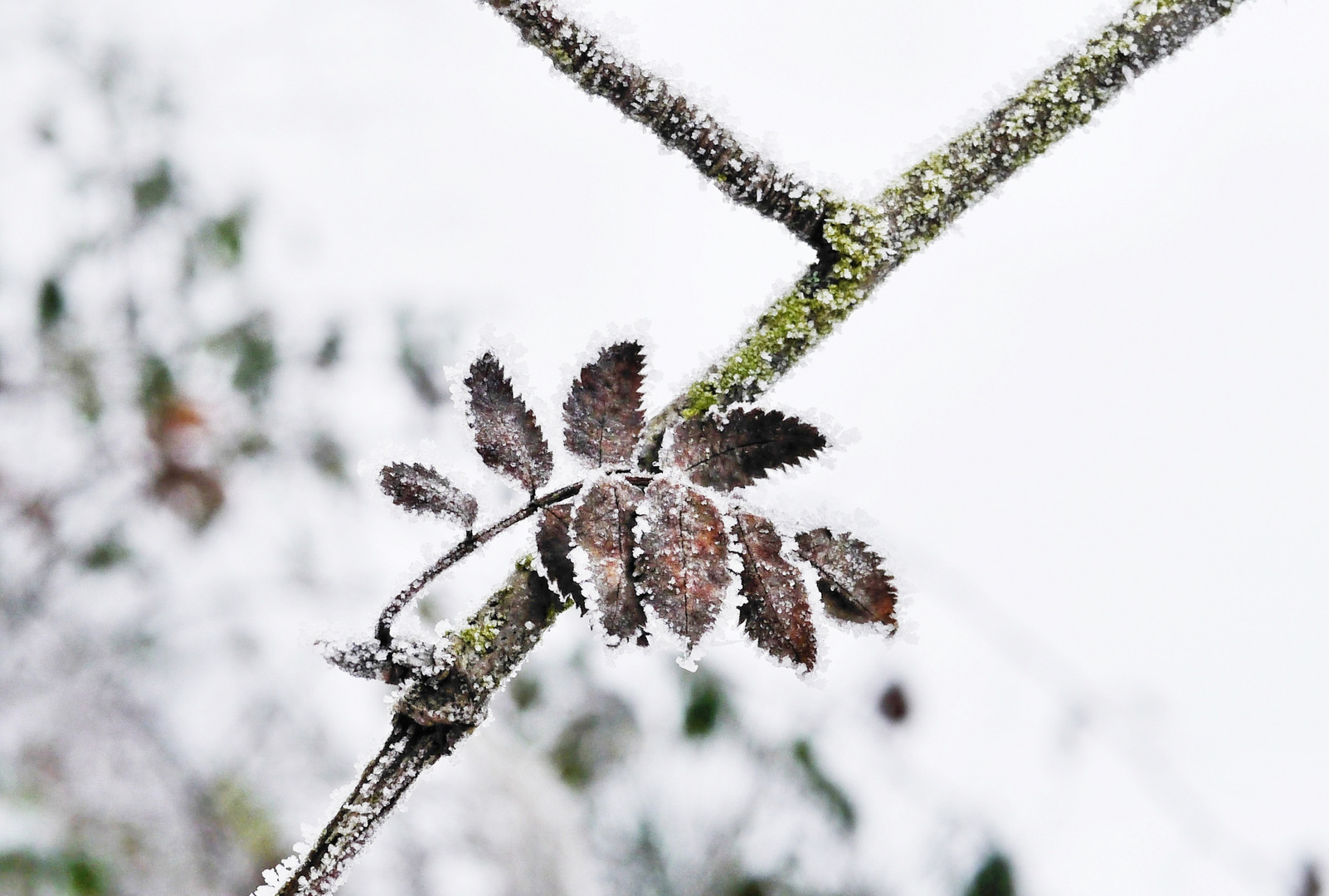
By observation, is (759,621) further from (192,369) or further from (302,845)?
(192,369)

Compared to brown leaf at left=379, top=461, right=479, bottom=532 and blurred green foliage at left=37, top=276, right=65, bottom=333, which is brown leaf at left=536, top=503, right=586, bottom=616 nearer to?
brown leaf at left=379, top=461, right=479, bottom=532

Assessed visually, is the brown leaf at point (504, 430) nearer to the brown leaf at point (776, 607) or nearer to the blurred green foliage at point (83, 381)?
the brown leaf at point (776, 607)

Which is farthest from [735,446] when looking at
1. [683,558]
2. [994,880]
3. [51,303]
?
[51,303]

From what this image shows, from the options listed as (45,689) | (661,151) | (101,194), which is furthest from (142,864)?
(661,151)

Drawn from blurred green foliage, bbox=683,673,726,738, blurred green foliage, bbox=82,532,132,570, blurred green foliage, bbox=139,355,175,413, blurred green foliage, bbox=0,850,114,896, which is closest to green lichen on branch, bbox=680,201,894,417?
blurred green foliage, bbox=683,673,726,738

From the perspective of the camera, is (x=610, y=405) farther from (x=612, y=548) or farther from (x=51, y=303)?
(x=51, y=303)

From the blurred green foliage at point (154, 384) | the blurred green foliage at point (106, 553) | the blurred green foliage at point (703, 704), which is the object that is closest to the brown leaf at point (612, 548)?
the blurred green foliage at point (703, 704)

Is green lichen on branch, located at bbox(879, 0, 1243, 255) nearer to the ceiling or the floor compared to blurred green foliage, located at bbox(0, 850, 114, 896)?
nearer to the ceiling

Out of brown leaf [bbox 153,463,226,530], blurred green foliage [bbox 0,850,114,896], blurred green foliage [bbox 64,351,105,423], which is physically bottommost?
blurred green foliage [bbox 0,850,114,896]
